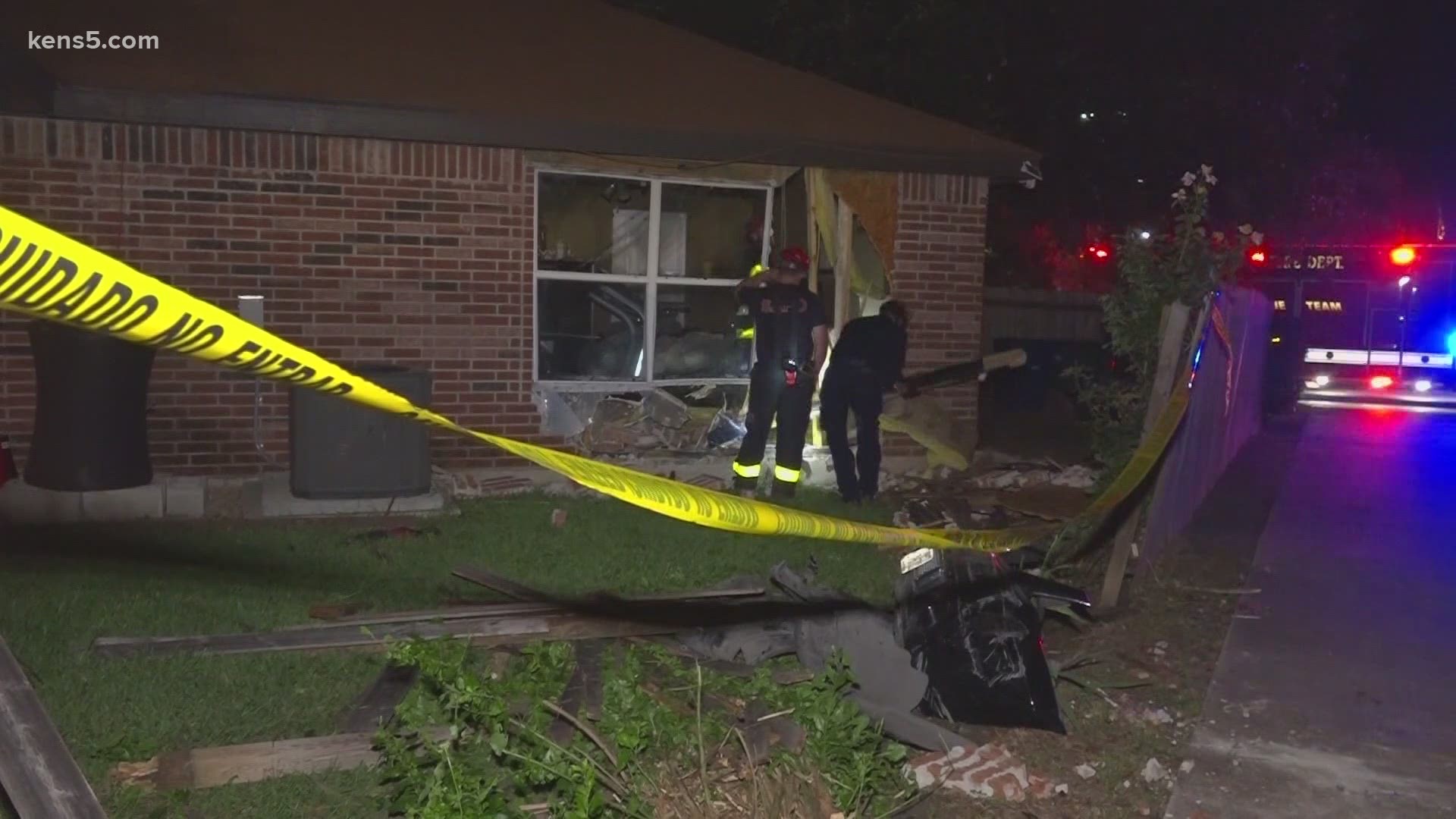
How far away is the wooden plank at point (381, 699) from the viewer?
465 centimetres

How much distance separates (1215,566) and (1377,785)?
3.69 metres

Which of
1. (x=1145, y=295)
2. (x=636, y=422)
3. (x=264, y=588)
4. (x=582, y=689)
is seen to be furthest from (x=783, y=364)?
(x=582, y=689)

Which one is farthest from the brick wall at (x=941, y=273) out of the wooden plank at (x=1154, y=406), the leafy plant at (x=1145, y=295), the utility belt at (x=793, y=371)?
the wooden plank at (x=1154, y=406)

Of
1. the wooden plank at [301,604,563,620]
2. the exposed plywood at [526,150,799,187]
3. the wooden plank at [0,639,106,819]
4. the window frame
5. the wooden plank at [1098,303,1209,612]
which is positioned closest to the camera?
the wooden plank at [0,639,106,819]

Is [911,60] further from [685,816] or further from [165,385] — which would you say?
[685,816]

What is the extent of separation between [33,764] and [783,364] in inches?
260

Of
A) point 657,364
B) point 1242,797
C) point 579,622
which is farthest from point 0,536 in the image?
point 1242,797

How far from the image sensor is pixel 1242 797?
479cm

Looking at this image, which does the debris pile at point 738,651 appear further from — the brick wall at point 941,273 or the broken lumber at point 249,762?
the brick wall at point 941,273

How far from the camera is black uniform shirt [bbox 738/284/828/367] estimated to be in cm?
917

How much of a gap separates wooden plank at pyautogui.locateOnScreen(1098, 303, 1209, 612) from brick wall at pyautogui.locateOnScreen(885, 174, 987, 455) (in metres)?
3.60

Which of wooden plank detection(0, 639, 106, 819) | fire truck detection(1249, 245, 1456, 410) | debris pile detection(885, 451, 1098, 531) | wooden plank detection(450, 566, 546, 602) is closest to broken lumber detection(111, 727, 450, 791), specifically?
wooden plank detection(0, 639, 106, 819)

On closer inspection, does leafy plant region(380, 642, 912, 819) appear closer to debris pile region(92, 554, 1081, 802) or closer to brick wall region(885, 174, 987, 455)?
debris pile region(92, 554, 1081, 802)

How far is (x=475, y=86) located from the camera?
Answer: 9.52 meters
